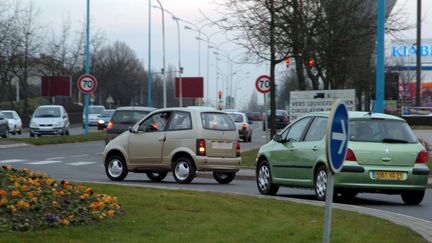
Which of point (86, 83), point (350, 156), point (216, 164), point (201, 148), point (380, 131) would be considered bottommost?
point (216, 164)

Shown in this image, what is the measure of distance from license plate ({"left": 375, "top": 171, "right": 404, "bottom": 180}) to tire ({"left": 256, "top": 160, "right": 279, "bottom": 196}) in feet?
7.60

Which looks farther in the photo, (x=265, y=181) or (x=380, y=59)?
(x=380, y=59)

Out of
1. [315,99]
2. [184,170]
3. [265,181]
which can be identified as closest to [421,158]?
[265,181]

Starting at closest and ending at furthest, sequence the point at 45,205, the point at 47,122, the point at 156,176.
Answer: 1. the point at 45,205
2. the point at 156,176
3. the point at 47,122

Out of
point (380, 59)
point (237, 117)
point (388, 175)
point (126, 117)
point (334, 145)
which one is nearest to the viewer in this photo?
point (334, 145)

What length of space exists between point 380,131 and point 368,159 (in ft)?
2.00

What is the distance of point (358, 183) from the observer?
15.4 m

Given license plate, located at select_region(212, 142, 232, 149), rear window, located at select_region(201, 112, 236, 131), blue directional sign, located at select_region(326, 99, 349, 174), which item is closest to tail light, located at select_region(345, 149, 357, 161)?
license plate, located at select_region(212, 142, 232, 149)

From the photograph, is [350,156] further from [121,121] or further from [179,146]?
[121,121]

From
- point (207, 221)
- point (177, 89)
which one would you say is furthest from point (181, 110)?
point (177, 89)

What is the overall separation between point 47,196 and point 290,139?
23.2 ft

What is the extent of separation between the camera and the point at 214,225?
1041 cm

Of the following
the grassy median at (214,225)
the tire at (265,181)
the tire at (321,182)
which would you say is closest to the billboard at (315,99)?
the tire at (265,181)

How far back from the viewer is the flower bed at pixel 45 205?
951 centimetres
